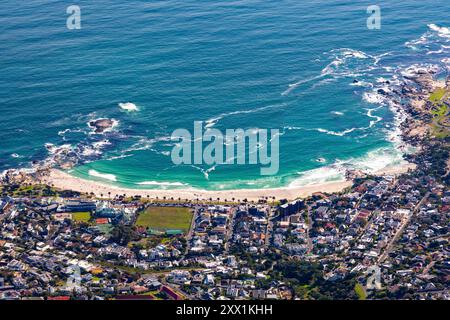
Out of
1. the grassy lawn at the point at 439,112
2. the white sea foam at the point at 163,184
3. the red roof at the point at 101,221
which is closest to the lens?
the red roof at the point at 101,221

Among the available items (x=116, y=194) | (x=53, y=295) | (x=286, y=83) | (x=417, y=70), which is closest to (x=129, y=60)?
(x=286, y=83)

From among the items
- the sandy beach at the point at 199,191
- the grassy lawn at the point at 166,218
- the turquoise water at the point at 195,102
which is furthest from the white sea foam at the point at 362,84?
the grassy lawn at the point at 166,218

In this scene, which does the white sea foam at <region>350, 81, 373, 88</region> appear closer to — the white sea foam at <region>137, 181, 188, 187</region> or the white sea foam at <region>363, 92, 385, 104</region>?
the white sea foam at <region>363, 92, 385, 104</region>

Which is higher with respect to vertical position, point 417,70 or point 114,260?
point 417,70

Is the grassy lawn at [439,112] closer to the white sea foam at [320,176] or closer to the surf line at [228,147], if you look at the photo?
the white sea foam at [320,176]

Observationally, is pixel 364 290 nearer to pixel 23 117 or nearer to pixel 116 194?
pixel 116 194

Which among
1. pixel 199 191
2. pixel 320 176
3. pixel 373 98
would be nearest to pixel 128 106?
pixel 199 191
